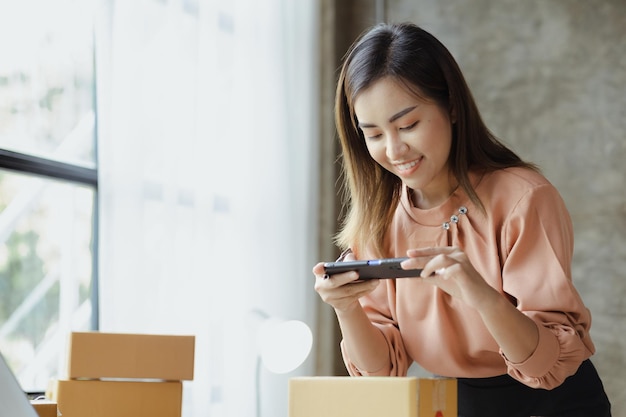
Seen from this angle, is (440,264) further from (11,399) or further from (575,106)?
(575,106)

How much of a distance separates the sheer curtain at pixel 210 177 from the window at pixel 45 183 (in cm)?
16

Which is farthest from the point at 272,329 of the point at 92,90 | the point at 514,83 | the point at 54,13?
the point at 514,83

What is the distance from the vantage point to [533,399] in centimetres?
137

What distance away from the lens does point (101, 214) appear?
2756 millimetres

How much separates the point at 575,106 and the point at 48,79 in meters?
2.26

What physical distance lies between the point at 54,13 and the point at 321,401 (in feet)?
6.91

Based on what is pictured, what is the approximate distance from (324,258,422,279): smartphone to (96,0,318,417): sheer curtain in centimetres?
156

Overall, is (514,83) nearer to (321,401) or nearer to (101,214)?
(101,214)

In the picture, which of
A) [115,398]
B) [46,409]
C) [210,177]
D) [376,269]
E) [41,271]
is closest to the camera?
[376,269]

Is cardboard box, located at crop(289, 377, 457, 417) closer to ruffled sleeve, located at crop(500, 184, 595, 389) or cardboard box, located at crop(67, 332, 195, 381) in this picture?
ruffled sleeve, located at crop(500, 184, 595, 389)

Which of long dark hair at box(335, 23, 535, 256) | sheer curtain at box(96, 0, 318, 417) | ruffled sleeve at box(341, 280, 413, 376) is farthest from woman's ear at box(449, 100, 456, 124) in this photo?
sheer curtain at box(96, 0, 318, 417)

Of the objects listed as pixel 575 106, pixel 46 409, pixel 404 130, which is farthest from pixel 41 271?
pixel 575 106

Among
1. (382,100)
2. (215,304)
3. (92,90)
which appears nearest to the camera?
(382,100)

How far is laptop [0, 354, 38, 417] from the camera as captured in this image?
37.3 inches
